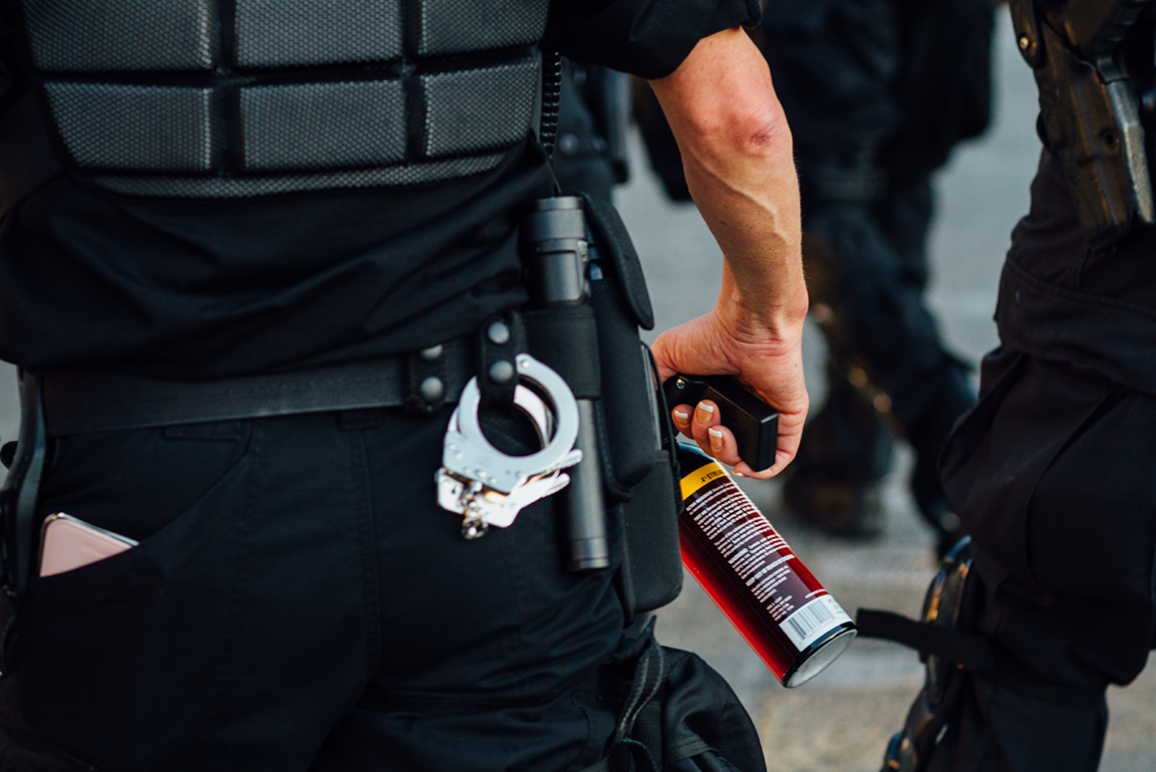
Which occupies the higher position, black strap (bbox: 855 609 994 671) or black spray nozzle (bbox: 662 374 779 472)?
black spray nozzle (bbox: 662 374 779 472)

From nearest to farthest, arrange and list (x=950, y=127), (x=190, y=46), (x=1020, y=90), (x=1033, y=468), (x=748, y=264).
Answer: (x=190, y=46) → (x=748, y=264) → (x=1033, y=468) → (x=950, y=127) → (x=1020, y=90)

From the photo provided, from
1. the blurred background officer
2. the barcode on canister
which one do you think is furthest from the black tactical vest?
the blurred background officer

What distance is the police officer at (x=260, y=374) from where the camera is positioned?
1.02 meters

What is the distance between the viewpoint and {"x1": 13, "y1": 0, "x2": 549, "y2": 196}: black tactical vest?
39.4 inches

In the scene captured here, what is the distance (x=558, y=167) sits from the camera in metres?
2.60

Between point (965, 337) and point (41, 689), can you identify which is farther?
point (965, 337)

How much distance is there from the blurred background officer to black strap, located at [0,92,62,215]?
2661 millimetres

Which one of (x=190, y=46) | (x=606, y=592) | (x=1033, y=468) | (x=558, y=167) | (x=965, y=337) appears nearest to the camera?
(x=190, y=46)

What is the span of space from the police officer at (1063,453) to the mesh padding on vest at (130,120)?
120cm

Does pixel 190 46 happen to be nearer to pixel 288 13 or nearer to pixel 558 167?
pixel 288 13

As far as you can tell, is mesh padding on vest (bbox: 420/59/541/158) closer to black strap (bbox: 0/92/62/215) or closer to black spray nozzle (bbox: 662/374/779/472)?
black strap (bbox: 0/92/62/215)

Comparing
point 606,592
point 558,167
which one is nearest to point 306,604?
point 606,592

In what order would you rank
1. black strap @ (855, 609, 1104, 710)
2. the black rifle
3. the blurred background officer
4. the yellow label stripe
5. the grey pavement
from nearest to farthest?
the yellow label stripe, the black rifle, black strap @ (855, 609, 1104, 710), the grey pavement, the blurred background officer

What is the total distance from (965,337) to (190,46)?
565 centimetres
